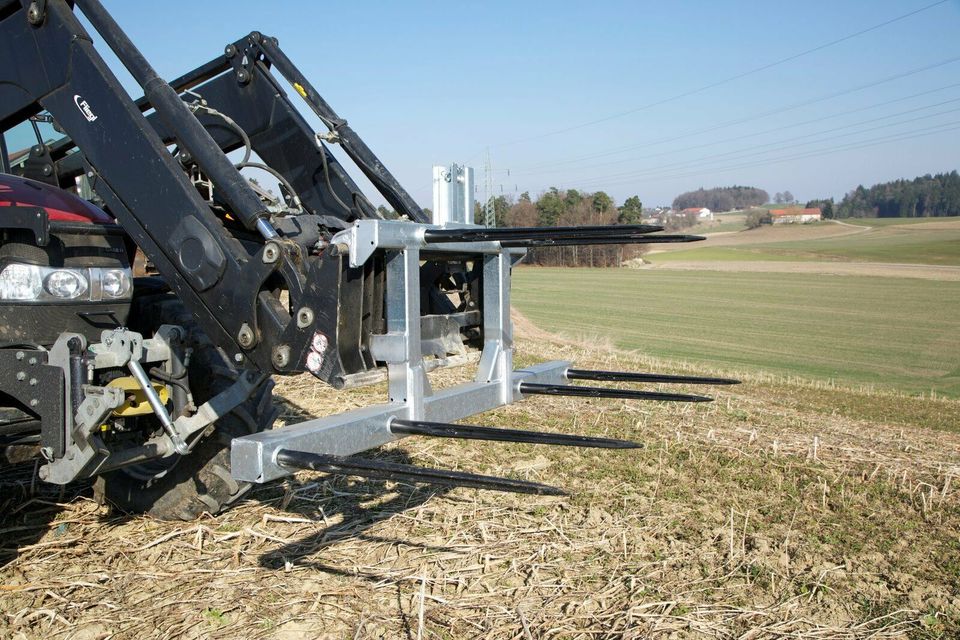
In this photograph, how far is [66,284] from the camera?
3.86 meters

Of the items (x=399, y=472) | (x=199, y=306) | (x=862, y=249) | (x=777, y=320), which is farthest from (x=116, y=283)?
(x=862, y=249)

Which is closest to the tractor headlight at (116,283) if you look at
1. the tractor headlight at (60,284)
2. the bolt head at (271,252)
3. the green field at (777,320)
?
the tractor headlight at (60,284)

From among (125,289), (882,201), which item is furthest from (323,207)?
(882,201)

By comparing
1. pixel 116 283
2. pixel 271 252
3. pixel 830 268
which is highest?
pixel 271 252

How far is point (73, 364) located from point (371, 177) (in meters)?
2.06

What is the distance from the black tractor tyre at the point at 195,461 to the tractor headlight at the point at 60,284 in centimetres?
27

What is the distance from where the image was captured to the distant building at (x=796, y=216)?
90062 mm

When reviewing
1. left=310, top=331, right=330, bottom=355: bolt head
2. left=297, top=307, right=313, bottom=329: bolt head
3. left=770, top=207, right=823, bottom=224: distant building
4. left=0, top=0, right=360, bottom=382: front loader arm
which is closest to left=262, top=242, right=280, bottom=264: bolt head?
left=0, top=0, right=360, bottom=382: front loader arm

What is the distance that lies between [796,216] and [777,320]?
7200 centimetres

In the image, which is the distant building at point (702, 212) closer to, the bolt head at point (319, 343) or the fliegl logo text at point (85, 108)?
the fliegl logo text at point (85, 108)

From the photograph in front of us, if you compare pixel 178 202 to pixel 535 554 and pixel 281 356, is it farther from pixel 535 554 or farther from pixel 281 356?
pixel 535 554

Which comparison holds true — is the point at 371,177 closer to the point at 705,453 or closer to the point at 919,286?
the point at 705,453

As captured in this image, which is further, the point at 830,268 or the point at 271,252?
the point at 830,268

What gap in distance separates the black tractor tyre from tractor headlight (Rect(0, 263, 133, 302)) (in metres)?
0.27
